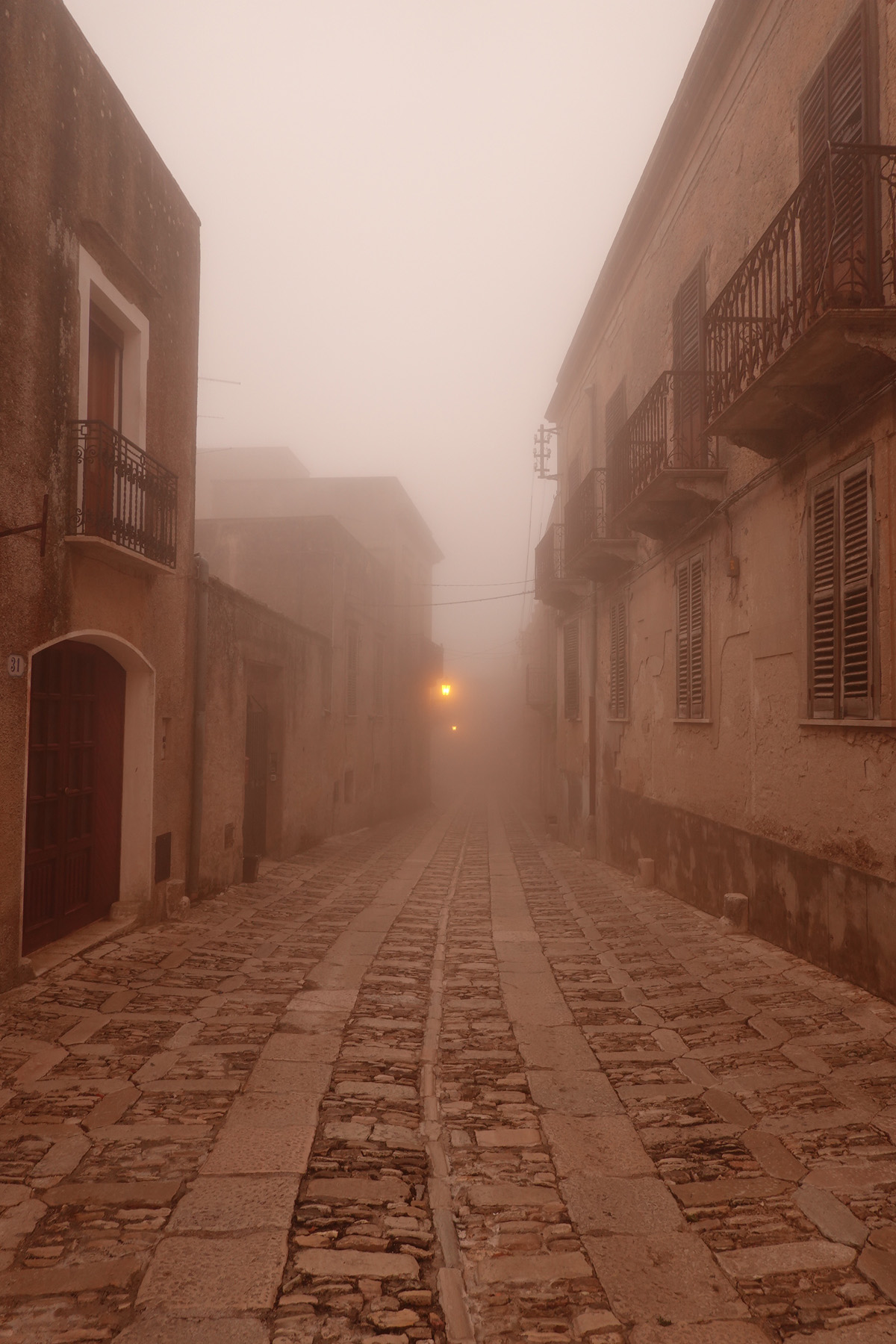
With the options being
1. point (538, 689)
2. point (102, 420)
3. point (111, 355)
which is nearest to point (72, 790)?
point (102, 420)

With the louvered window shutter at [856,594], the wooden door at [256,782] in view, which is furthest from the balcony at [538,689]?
the louvered window shutter at [856,594]

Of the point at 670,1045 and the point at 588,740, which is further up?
the point at 588,740

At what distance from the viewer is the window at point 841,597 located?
6535 millimetres

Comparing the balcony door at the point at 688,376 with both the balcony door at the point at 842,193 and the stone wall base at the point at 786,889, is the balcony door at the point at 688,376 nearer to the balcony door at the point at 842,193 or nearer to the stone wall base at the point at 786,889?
the balcony door at the point at 842,193

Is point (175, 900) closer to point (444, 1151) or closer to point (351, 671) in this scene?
point (444, 1151)

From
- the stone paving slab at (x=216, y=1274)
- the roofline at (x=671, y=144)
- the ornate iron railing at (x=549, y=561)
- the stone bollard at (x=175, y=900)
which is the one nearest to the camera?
the stone paving slab at (x=216, y=1274)

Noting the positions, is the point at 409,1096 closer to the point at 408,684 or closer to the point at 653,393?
the point at 653,393

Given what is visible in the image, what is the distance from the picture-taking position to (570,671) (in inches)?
737

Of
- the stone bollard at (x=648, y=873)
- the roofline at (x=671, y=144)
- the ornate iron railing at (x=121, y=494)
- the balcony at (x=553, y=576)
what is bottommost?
the stone bollard at (x=648, y=873)

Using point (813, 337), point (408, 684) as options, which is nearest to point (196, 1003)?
point (813, 337)

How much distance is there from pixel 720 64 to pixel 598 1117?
9737mm

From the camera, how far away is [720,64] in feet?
31.1

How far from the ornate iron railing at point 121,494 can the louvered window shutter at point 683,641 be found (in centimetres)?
552

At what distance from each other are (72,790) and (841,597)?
19.9ft
